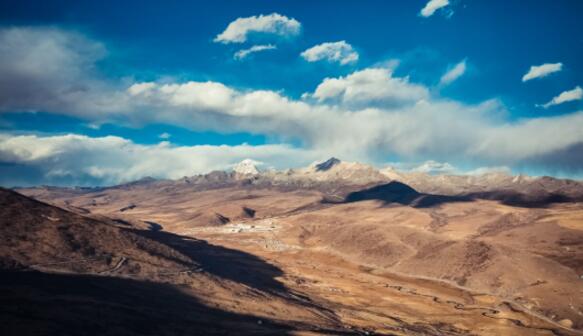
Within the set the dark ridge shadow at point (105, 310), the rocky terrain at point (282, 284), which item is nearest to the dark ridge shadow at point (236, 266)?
the rocky terrain at point (282, 284)

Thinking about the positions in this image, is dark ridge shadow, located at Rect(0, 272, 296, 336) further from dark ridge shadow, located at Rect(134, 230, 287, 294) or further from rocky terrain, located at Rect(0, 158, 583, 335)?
dark ridge shadow, located at Rect(134, 230, 287, 294)

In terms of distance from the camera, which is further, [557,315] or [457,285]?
[457,285]

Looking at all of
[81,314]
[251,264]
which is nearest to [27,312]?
[81,314]

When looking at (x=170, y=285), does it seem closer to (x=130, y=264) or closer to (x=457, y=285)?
(x=130, y=264)

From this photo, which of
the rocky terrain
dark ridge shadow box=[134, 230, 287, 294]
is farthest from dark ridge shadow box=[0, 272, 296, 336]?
dark ridge shadow box=[134, 230, 287, 294]

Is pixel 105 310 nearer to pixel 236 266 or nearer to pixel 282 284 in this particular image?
pixel 282 284

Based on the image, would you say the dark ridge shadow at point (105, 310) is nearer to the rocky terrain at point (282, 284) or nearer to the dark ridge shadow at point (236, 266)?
the rocky terrain at point (282, 284)
